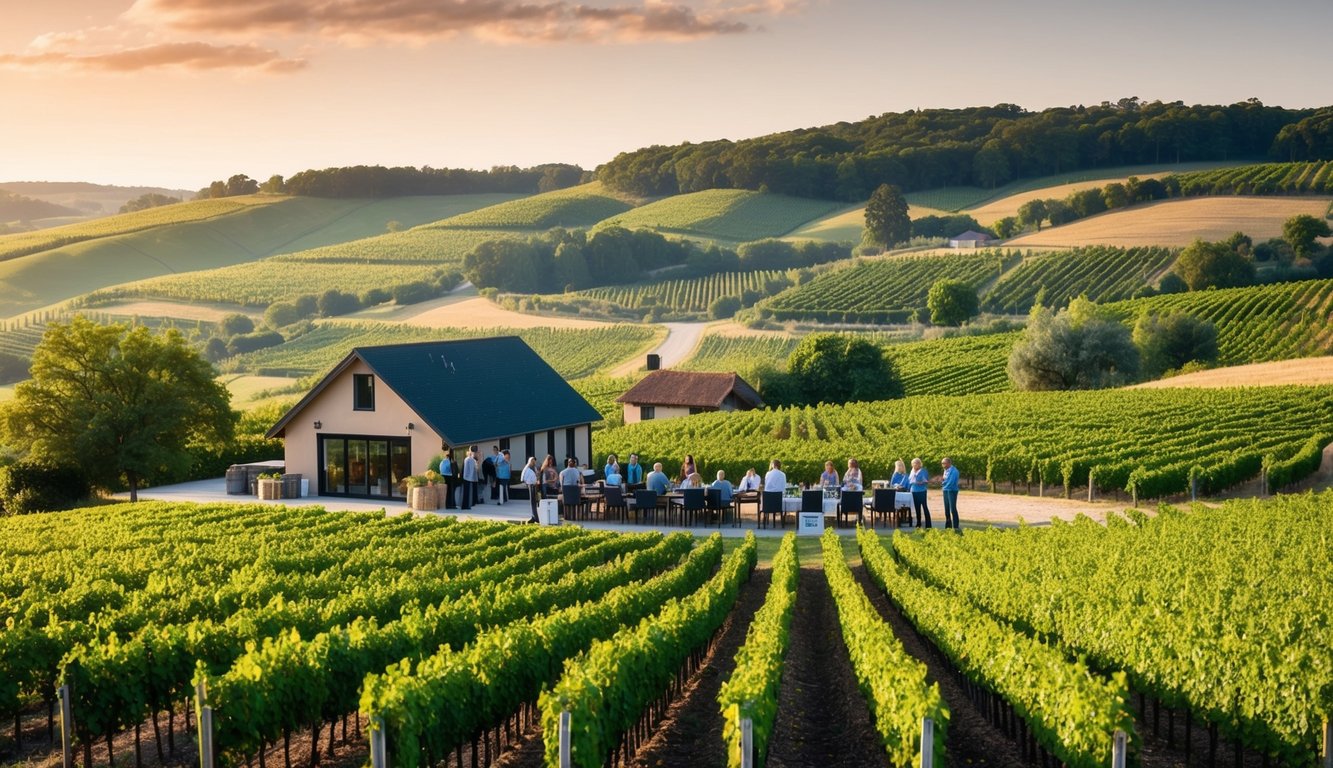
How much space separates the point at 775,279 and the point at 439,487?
10212cm

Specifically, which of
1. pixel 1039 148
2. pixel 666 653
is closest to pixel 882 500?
Result: pixel 666 653

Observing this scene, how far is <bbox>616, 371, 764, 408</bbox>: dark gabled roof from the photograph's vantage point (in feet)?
186

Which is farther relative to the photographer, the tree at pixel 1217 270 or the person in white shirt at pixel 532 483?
the tree at pixel 1217 270

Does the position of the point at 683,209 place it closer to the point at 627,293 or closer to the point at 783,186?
the point at 783,186

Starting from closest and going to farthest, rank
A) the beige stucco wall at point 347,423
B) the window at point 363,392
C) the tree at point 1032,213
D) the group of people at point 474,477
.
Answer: the group of people at point 474,477 < the beige stucco wall at point 347,423 < the window at point 363,392 < the tree at point 1032,213

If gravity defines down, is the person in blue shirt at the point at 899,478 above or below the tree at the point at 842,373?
below

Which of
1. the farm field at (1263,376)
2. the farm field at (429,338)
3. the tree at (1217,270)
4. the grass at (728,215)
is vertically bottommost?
the farm field at (1263,376)

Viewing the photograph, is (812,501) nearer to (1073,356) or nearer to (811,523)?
(811,523)

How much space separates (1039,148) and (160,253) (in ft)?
421

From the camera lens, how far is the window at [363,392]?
33375 mm

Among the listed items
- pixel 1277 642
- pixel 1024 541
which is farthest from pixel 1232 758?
pixel 1024 541

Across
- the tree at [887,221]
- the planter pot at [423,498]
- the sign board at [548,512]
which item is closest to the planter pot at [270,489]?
the planter pot at [423,498]

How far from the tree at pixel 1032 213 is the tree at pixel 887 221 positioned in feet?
45.0

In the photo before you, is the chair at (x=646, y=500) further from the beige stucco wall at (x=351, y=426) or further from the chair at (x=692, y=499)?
the beige stucco wall at (x=351, y=426)
